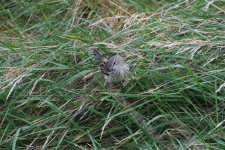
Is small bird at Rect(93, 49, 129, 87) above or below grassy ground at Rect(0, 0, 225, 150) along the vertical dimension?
above

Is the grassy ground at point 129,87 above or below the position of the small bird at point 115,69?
below

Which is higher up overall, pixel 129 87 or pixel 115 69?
pixel 115 69

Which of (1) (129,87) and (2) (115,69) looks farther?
(1) (129,87)

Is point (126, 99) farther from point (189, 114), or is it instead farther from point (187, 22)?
point (187, 22)
